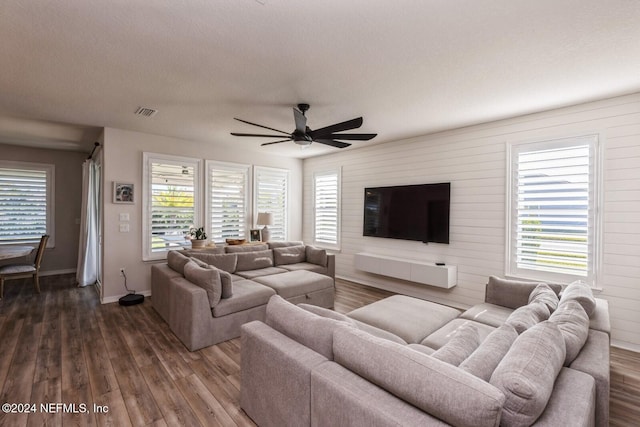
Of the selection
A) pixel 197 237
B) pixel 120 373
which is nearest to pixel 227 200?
pixel 197 237

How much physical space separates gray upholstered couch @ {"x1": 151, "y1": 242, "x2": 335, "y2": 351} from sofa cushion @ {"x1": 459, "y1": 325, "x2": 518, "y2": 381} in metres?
2.61

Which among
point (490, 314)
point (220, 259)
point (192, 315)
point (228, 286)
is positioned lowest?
point (192, 315)

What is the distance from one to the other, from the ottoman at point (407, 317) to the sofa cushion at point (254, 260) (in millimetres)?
2424

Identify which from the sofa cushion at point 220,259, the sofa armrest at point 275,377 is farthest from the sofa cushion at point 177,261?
the sofa armrest at point 275,377

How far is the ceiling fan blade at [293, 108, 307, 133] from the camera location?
310cm

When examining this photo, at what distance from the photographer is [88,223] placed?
5.48m

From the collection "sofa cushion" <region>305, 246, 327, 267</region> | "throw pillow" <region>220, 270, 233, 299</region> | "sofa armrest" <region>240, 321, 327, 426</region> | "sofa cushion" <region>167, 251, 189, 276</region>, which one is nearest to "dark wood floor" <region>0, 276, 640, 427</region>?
"sofa armrest" <region>240, 321, 327, 426</region>

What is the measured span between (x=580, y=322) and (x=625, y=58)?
2.29 m

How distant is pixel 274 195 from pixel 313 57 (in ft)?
14.6

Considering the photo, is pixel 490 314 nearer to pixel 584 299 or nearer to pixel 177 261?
pixel 584 299

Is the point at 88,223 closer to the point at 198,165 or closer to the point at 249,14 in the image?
the point at 198,165

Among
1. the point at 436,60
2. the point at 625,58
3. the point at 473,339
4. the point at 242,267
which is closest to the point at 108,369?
the point at 242,267

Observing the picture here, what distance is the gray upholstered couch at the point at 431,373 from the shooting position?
1.14 m

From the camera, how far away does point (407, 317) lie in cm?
282
